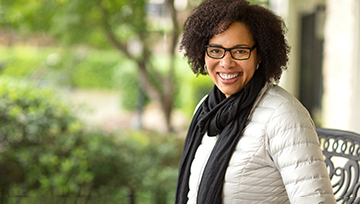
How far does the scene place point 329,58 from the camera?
3.13 m

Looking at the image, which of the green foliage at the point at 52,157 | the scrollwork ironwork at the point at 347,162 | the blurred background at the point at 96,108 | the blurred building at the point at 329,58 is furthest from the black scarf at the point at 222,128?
the green foliage at the point at 52,157

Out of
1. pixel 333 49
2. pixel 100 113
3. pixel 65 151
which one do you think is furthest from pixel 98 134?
pixel 100 113

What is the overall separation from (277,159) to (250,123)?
16cm

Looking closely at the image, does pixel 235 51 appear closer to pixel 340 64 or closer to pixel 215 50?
pixel 215 50

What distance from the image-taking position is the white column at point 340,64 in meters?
2.76

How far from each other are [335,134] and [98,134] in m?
2.89

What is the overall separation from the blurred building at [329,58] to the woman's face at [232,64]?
3.30 feet

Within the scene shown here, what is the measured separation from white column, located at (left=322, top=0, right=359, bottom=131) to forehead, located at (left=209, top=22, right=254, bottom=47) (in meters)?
1.83

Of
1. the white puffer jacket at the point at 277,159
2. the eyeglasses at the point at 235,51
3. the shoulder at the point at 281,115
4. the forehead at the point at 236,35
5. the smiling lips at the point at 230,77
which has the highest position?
the forehead at the point at 236,35

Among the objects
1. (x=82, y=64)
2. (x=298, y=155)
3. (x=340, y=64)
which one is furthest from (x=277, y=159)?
(x=82, y=64)

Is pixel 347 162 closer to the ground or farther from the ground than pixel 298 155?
closer to the ground

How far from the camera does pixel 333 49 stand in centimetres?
305

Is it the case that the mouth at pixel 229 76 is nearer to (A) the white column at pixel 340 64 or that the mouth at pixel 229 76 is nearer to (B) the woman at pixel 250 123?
(B) the woman at pixel 250 123

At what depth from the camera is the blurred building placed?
275cm
